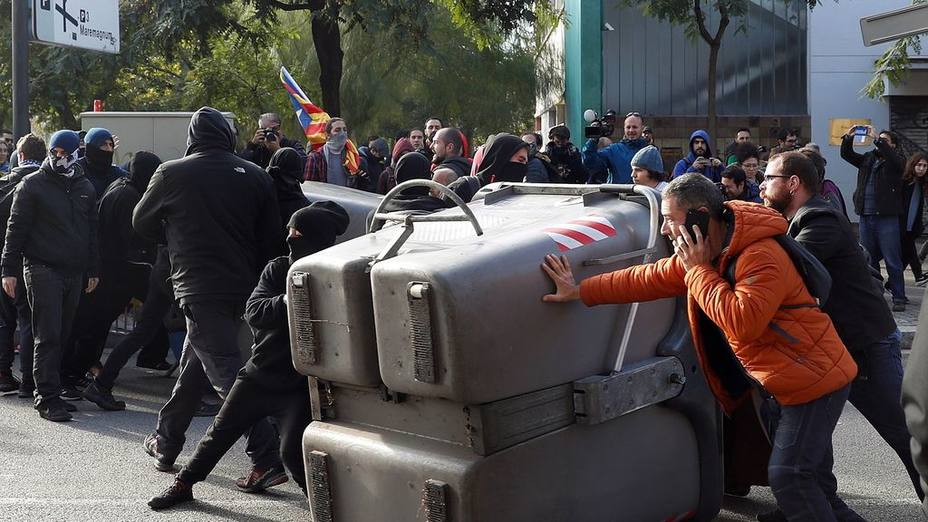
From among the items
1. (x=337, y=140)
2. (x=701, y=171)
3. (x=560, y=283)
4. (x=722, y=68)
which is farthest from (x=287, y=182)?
(x=722, y=68)

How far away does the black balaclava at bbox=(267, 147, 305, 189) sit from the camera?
6.63 meters

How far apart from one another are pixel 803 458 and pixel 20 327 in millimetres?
5974

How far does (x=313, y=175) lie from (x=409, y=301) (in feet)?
23.0

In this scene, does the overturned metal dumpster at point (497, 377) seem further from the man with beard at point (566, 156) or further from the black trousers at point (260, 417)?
the man with beard at point (566, 156)

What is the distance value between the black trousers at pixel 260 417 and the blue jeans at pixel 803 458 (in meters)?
2.03

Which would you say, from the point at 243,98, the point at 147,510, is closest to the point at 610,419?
the point at 147,510

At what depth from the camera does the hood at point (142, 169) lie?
26.6 feet

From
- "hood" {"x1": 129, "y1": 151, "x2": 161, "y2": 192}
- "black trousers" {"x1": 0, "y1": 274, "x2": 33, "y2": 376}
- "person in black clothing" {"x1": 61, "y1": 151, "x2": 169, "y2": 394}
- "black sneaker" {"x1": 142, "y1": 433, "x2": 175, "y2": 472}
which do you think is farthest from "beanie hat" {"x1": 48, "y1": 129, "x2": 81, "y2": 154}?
"black sneaker" {"x1": 142, "y1": 433, "x2": 175, "y2": 472}

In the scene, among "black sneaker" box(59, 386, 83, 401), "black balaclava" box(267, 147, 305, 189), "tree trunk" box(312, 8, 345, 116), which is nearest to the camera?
"black balaclava" box(267, 147, 305, 189)

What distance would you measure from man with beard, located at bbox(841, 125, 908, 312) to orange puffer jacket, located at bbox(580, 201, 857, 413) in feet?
26.0

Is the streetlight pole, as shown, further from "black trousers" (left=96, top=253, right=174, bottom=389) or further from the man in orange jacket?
the man in orange jacket

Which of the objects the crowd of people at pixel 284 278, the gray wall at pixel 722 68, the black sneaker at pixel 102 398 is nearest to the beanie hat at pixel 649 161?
the crowd of people at pixel 284 278

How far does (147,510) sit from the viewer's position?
5.62 meters

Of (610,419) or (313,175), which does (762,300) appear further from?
(313,175)
